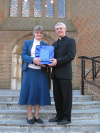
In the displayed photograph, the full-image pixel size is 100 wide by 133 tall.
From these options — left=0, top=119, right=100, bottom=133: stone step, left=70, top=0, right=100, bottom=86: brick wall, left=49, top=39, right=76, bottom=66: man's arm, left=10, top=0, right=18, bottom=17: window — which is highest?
left=10, top=0, right=18, bottom=17: window

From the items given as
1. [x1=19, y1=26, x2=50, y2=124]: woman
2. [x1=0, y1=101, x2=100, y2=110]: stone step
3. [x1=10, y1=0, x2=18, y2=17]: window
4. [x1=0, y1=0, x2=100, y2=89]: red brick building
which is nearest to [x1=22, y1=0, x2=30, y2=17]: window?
[x1=0, y1=0, x2=100, y2=89]: red brick building

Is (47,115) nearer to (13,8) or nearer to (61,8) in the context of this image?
(61,8)

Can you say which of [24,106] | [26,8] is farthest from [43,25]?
[24,106]

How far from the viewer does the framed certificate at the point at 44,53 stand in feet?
8.86

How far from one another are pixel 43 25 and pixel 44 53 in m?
6.27

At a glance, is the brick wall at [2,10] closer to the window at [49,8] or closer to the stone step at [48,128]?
the window at [49,8]

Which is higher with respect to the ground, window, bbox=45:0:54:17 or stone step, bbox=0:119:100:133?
window, bbox=45:0:54:17

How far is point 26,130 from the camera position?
294 centimetres

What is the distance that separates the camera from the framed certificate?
2.70m

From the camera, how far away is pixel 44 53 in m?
2.73

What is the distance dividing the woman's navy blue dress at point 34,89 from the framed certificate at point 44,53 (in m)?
0.30

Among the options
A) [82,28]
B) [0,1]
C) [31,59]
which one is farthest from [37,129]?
[0,1]

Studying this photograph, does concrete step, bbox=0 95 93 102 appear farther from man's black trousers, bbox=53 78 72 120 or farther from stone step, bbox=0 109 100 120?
man's black trousers, bbox=53 78 72 120

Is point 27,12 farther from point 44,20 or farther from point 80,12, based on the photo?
point 80,12
